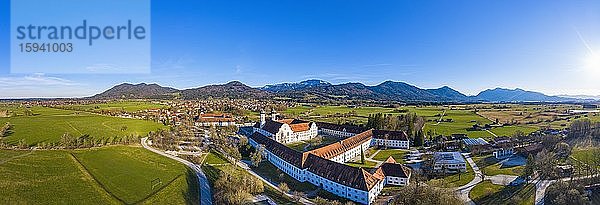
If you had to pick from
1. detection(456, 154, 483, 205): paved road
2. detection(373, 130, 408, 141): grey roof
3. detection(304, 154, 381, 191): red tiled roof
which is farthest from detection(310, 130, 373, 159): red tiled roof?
detection(456, 154, 483, 205): paved road

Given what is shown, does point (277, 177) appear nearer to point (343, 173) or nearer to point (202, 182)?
point (202, 182)

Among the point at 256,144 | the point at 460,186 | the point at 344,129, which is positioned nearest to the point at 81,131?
the point at 256,144

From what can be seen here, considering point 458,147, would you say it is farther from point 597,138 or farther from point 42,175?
point 42,175

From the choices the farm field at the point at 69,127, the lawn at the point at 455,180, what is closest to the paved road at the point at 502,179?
the lawn at the point at 455,180

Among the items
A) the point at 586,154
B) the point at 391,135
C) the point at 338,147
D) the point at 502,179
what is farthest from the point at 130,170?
the point at 586,154

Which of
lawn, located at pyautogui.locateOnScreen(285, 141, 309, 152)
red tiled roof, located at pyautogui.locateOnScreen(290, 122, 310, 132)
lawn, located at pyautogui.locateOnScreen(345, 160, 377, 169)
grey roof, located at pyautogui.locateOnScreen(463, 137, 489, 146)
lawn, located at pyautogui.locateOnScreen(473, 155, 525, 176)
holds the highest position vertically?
red tiled roof, located at pyautogui.locateOnScreen(290, 122, 310, 132)

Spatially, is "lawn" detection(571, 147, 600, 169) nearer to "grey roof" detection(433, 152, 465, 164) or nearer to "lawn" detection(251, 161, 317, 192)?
"grey roof" detection(433, 152, 465, 164)

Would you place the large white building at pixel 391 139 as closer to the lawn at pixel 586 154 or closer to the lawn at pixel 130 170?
the lawn at pixel 586 154
